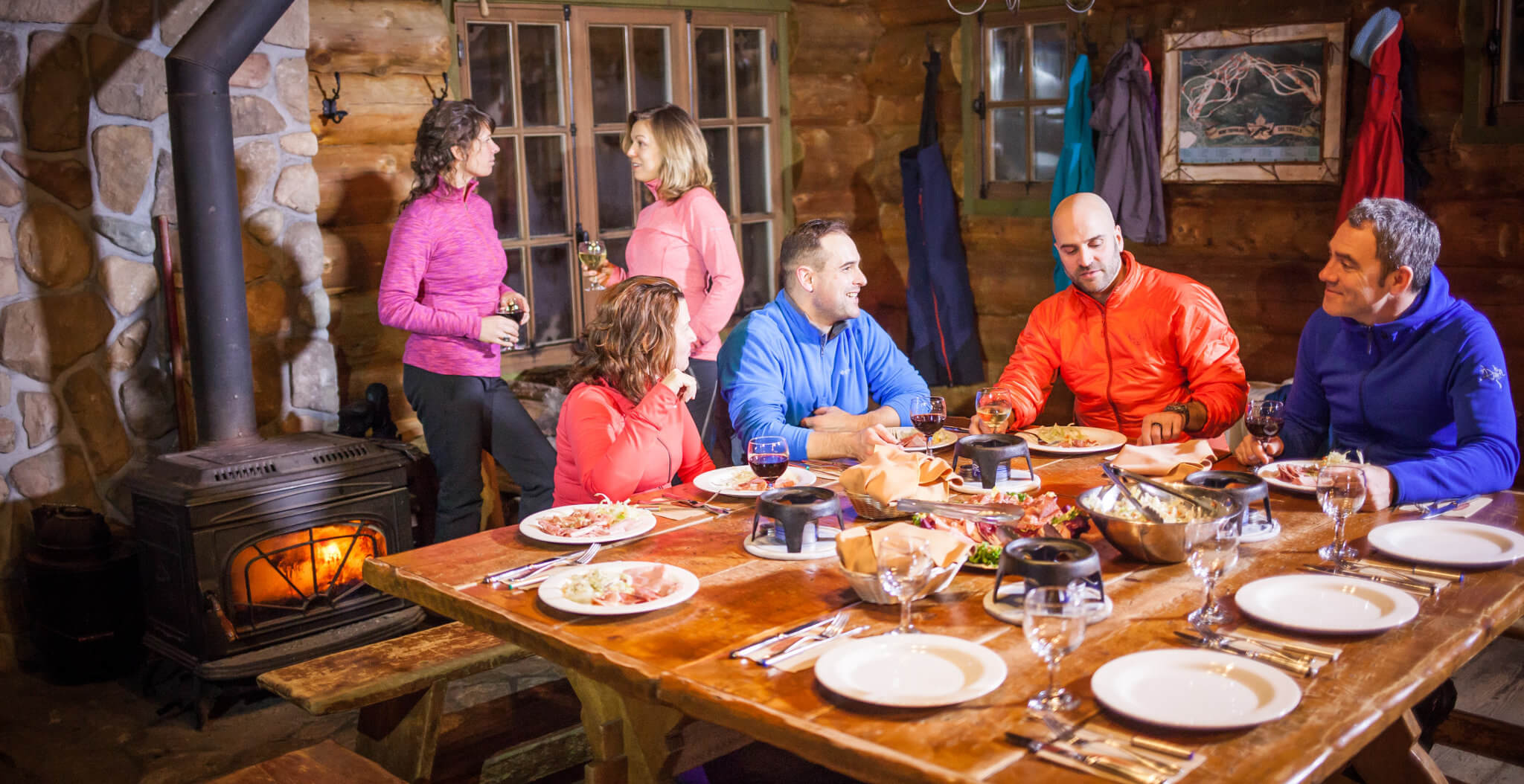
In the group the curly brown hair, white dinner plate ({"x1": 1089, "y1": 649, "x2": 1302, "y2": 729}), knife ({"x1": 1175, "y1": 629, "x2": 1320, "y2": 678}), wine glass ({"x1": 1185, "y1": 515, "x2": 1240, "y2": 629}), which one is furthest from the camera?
the curly brown hair

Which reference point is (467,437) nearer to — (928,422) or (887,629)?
(928,422)

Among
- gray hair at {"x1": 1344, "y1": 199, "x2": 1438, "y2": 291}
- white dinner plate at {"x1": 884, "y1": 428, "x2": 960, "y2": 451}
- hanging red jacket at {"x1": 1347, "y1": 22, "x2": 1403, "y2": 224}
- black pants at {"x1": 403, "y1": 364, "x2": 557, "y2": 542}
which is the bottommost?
black pants at {"x1": 403, "y1": 364, "x2": 557, "y2": 542}

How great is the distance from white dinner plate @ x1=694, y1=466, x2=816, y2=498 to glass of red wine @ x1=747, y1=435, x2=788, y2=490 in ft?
0.47

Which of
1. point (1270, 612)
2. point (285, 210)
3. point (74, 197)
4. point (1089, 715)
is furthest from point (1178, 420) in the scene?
point (74, 197)

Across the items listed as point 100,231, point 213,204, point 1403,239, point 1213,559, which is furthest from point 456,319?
point 1213,559

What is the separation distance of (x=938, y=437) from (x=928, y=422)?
27 cm

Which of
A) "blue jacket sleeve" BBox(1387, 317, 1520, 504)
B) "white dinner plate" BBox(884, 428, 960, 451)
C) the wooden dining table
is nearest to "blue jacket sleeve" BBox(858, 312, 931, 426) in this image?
"white dinner plate" BBox(884, 428, 960, 451)

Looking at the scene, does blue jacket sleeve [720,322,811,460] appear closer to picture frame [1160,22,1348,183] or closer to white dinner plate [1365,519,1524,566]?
white dinner plate [1365,519,1524,566]

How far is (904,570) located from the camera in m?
1.83

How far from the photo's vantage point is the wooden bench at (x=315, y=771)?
7.45 ft

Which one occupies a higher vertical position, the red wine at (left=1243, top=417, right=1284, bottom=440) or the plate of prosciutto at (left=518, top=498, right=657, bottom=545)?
the red wine at (left=1243, top=417, right=1284, bottom=440)

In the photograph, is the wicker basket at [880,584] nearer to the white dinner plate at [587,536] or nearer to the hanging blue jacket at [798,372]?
the white dinner plate at [587,536]

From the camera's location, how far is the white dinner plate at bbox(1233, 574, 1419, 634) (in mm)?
1852

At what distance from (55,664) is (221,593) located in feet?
2.35
